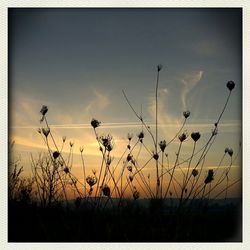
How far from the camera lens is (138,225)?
4.14 meters

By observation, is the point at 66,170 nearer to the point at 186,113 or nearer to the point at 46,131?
the point at 46,131

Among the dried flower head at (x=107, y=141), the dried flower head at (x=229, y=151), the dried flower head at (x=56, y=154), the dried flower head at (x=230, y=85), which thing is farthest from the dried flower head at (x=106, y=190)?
the dried flower head at (x=230, y=85)

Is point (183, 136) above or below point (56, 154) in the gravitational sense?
above

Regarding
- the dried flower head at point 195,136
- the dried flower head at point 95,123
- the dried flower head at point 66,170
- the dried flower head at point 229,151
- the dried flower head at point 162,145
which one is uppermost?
the dried flower head at point 95,123

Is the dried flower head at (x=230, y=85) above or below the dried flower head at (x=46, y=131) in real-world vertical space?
above

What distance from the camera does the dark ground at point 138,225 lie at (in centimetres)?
413

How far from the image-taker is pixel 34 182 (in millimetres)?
4195

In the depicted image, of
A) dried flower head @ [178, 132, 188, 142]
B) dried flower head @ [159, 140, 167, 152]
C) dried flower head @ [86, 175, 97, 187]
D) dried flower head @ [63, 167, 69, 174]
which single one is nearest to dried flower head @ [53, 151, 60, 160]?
dried flower head @ [63, 167, 69, 174]

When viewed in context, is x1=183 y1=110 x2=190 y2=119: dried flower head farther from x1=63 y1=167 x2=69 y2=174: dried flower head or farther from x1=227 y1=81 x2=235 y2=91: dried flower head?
x1=63 y1=167 x2=69 y2=174: dried flower head

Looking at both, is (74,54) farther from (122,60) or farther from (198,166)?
(198,166)

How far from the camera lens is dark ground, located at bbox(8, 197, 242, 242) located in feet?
13.6

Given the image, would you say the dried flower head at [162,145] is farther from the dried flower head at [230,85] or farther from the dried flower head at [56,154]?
the dried flower head at [56,154]

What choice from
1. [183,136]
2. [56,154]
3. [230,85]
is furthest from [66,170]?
[230,85]
